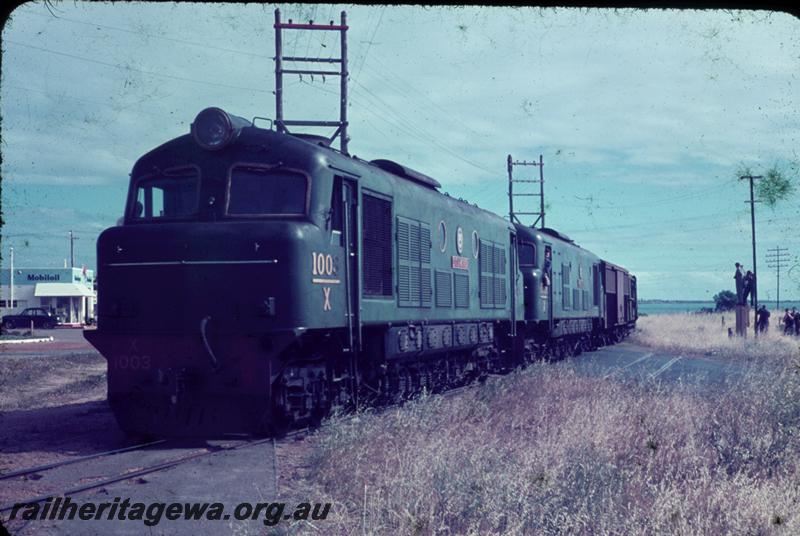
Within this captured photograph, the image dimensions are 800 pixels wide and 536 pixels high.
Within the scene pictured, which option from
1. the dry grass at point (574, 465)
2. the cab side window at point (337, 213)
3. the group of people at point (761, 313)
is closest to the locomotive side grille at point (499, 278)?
the dry grass at point (574, 465)

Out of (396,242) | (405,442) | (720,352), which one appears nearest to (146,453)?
(405,442)

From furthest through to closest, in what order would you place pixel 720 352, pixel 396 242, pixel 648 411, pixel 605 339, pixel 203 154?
pixel 605 339 < pixel 720 352 < pixel 396 242 < pixel 648 411 < pixel 203 154

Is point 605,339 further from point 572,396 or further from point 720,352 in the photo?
point 572,396

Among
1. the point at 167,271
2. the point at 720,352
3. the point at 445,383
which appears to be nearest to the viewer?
the point at 167,271

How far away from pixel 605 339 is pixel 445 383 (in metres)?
22.5

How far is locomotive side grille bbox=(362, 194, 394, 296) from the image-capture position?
11164 millimetres

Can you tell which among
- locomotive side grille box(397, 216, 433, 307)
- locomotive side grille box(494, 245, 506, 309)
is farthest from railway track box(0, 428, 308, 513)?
locomotive side grille box(494, 245, 506, 309)

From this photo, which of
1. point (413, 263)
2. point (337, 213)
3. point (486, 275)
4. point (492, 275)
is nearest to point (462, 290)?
point (486, 275)

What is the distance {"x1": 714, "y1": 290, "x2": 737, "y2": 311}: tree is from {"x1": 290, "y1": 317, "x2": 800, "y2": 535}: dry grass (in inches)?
3244

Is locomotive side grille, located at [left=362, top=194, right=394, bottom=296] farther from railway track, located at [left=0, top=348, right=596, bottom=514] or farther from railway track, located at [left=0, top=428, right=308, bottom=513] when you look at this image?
railway track, located at [left=0, top=428, right=308, bottom=513]

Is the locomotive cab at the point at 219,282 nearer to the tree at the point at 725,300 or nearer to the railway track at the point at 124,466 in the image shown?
the railway track at the point at 124,466

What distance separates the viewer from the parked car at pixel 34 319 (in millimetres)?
56156

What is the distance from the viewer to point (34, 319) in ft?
190

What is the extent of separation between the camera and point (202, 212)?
9.66m
